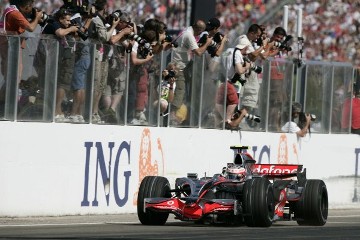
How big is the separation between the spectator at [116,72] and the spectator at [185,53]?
1.37 metres

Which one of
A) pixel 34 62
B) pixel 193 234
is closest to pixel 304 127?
pixel 34 62

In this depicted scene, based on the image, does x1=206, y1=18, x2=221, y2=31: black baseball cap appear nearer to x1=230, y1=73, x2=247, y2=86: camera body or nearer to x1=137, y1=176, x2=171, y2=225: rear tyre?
x1=230, y1=73, x2=247, y2=86: camera body

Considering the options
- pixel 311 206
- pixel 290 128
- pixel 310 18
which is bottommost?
pixel 311 206

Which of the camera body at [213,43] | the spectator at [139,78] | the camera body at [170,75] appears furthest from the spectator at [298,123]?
the spectator at [139,78]

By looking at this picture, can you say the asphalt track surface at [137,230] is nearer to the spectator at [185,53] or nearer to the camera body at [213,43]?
the spectator at [185,53]

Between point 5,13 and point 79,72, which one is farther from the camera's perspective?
point 79,72

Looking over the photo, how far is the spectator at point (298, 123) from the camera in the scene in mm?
23094

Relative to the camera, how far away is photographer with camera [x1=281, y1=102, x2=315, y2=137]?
75.8 ft

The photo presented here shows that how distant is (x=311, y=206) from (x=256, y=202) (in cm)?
177

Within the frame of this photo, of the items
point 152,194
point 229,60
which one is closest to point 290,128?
point 229,60

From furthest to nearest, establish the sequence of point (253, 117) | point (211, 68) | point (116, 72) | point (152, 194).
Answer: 1. point (253, 117)
2. point (211, 68)
3. point (116, 72)
4. point (152, 194)

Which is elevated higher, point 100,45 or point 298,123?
point 100,45

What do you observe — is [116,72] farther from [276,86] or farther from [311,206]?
[276,86]

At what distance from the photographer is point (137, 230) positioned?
15.0m
